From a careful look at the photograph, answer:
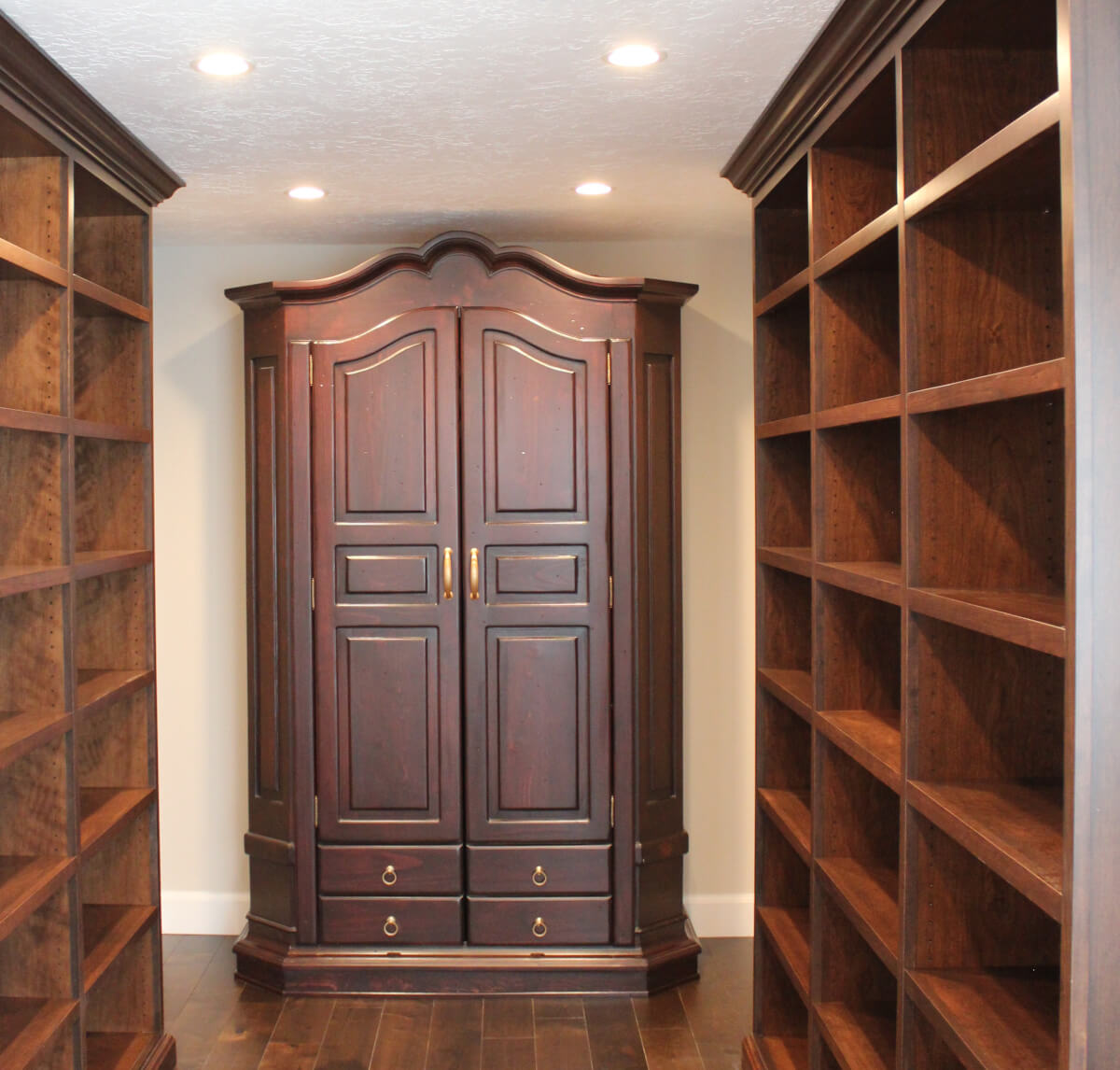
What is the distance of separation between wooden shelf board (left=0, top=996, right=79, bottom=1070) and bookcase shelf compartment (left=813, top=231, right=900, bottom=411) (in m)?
2.12

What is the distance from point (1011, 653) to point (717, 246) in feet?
9.01

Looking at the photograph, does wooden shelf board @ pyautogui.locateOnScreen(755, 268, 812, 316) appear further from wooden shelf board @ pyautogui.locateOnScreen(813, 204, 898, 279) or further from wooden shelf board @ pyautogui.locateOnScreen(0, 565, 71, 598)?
wooden shelf board @ pyautogui.locateOnScreen(0, 565, 71, 598)

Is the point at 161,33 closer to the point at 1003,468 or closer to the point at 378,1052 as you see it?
the point at 1003,468

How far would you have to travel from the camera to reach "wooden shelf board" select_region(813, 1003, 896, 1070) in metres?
2.44

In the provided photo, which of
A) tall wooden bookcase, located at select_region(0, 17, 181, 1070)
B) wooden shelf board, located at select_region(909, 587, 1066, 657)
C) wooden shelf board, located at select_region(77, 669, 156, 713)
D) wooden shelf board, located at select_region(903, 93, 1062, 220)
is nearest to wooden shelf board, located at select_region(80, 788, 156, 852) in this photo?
tall wooden bookcase, located at select_region(0, 17, 181, 1070)

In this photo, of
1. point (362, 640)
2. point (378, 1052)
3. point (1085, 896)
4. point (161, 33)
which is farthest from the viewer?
point (362, 640)

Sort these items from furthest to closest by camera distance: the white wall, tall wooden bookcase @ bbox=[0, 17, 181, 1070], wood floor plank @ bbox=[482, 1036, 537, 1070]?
1. the white wall
2. wood floor plank @ bbox=[482, 1036, 537, 1070]
3. tall wooden bookcase @ bbox=[0, 17, 181, 1070]

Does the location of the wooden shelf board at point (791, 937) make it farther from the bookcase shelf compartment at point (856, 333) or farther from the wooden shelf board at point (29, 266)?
the wooden shelf board at point (29, 266)

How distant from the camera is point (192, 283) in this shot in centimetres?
450

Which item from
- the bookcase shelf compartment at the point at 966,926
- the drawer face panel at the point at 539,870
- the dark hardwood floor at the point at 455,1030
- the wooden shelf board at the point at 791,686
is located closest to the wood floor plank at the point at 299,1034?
the dark hardwood floor at the point at 455,1030

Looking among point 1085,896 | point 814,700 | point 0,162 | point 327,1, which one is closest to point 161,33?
point 327,1

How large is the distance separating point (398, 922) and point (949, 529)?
255 cm

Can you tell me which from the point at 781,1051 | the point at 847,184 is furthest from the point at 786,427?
the point at 781,1051

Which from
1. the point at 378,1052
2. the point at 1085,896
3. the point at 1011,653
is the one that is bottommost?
the point at 378,1052
